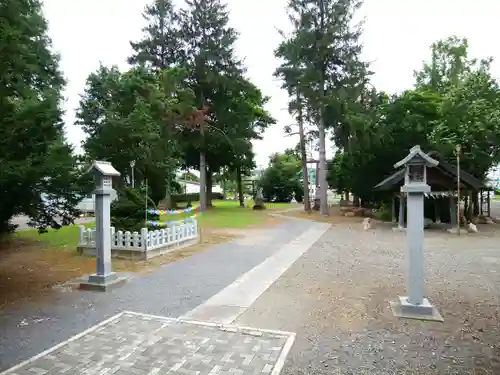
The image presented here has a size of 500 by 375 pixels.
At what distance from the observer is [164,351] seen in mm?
3795

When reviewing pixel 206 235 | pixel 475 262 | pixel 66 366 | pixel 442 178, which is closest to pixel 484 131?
pixel 442 178

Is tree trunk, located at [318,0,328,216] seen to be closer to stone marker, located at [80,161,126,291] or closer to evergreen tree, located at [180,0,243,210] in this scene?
evergreen tree, located at [180,0,243,210]

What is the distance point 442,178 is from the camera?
15.3m

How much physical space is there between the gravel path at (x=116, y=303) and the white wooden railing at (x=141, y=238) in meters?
1.03

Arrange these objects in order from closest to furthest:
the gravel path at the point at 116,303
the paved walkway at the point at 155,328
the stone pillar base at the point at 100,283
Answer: the paved walkway at the point at 155,328 → the gravel path at the point at 116,303 → the stone pillar base at the point at 100,283

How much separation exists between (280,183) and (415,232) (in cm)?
3481

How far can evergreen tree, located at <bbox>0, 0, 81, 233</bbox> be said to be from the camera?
4812mm

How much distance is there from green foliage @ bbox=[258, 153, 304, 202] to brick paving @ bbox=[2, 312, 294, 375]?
3568cm

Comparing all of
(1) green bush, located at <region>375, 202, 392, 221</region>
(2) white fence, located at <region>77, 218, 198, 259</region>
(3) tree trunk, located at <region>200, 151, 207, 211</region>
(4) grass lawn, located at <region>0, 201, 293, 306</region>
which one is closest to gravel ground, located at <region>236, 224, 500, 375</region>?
(4) grass lawn, located at <region>0, 201, 293, 306</region>

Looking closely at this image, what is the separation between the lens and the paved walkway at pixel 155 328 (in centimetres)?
352

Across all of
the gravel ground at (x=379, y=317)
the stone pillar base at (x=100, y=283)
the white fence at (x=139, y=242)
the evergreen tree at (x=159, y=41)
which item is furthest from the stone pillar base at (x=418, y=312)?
the evergreen tree at (x=159, y=41)

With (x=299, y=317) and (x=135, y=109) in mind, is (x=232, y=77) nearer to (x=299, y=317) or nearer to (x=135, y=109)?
(x=135, y=109)

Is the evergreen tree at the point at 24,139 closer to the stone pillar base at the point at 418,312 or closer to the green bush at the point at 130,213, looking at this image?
the green bush at the point at 130,213

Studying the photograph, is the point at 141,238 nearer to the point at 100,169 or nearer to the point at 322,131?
the point at 100,169
